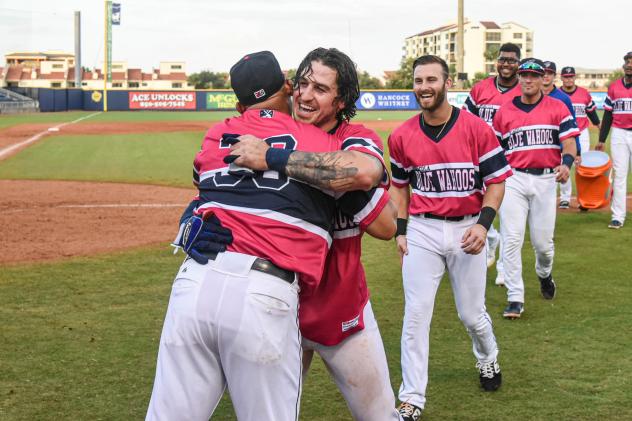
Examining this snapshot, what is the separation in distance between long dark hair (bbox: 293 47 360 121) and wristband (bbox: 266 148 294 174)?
0.49 metres

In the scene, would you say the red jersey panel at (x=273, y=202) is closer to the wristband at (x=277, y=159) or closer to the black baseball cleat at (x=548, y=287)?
the wristband at (x=277, y=159)

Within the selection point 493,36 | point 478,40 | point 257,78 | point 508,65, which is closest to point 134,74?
point 478,40

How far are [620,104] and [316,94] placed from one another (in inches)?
410

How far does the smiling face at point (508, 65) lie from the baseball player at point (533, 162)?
82 cm

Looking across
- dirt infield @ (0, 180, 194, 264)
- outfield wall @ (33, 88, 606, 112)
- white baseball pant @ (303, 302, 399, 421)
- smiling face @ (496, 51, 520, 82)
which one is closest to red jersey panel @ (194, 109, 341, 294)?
white baseball pant @ (303, 302, 399, 421)

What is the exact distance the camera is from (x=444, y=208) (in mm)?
5730

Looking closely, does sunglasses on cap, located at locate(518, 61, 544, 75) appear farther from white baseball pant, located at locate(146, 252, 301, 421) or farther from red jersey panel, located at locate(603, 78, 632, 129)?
red jersey panel, located at locate(603, 78, 632, 129)

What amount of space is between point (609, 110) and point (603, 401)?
324 inches

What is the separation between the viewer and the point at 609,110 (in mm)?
12758

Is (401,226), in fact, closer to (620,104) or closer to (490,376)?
(490,376)

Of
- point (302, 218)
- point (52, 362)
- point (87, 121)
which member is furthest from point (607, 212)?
point (87, 121)

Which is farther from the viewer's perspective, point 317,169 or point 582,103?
point 582,103

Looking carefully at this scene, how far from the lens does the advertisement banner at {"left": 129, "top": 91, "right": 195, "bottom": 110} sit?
6041cm

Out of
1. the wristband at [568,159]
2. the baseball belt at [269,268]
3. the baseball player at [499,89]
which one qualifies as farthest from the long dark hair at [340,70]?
the baseball player at [499,89]
